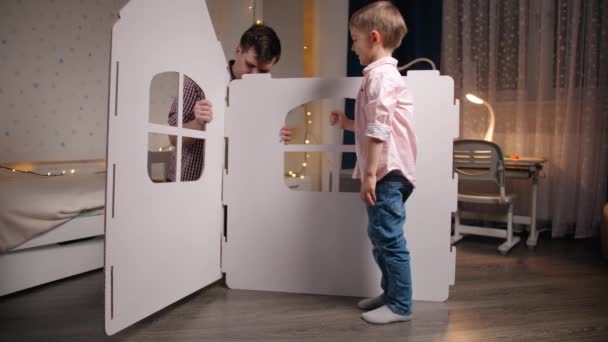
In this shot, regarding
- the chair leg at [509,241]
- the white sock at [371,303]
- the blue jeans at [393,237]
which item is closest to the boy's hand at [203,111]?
the blue jeans at [393,237]

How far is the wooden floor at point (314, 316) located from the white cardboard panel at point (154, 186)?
0.12m

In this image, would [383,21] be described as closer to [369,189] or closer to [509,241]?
[369,189]

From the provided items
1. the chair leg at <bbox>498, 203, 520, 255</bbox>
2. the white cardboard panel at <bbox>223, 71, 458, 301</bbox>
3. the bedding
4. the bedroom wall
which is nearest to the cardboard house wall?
the white cardboard panel at <bbox>223, 71, 458, 301</bbox>

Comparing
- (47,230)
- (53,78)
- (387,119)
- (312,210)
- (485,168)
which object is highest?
(53,78)

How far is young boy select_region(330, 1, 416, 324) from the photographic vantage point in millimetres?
1441

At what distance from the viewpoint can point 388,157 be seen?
144cm

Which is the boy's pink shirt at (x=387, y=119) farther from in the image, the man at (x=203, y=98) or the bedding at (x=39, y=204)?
the bedding at (x=39, y=204)

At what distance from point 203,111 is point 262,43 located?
405 millimetres

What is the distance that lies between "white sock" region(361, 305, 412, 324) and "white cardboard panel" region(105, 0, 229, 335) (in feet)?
1.94

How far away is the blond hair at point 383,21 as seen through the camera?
1467 mm

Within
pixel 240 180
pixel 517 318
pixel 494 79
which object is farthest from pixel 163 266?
pixel 494 79

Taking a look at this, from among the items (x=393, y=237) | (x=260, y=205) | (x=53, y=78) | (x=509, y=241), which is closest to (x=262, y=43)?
(x=260, y=205)

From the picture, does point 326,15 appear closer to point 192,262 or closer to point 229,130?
point 229,130

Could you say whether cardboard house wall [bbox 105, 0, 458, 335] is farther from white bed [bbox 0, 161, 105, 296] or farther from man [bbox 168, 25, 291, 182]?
white bed [bbox 0, 161, 105, 296]
